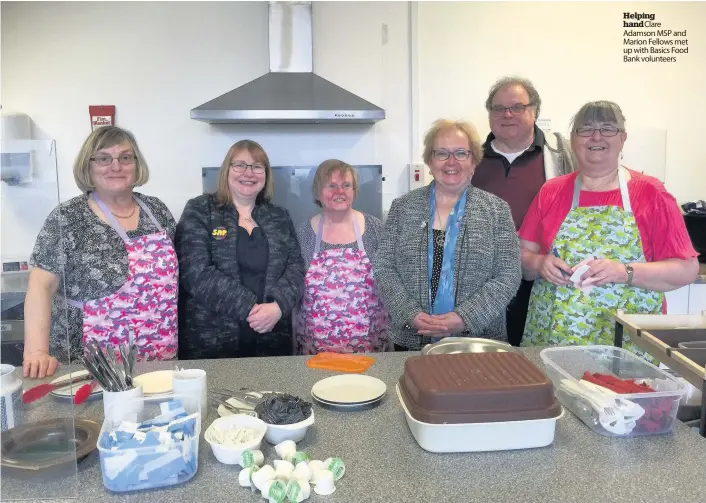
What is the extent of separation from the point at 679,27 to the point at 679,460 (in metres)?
3.07

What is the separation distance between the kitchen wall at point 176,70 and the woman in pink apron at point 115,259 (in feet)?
4.41

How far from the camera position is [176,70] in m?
3.01

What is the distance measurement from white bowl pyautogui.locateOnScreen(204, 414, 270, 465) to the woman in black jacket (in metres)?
0.78

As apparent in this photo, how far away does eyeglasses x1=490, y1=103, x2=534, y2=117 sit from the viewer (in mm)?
2250

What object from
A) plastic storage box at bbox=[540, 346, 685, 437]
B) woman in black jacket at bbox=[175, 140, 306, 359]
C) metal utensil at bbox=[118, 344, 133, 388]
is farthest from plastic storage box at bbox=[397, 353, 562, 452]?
woman in black jacket at bbox=[175, 140, 306, 359]

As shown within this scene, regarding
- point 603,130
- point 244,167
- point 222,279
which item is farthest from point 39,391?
point 603,130

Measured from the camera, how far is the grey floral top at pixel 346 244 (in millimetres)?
2152

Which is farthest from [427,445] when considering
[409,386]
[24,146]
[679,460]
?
[24,146]

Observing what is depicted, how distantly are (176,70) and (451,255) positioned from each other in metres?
2.02

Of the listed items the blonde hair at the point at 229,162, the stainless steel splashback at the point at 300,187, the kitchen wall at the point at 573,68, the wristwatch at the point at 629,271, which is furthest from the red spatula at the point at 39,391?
the kitchen wall at the point at 573,68

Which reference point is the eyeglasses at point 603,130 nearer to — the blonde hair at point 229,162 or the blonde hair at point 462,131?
the blonde hair at point 462,131

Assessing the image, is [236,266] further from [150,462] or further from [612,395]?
[612,395]

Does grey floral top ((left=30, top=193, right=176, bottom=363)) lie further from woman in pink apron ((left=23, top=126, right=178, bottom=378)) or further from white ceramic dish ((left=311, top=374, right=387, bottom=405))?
white ceramic dish ((left=311, top=374, right=387, bottom=405))

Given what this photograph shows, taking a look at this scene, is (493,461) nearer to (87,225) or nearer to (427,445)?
(427,445)
